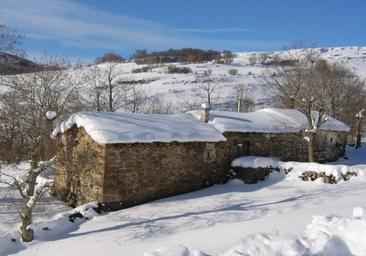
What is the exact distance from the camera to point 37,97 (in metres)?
24.3

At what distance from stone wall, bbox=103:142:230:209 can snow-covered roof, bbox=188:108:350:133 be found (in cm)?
137

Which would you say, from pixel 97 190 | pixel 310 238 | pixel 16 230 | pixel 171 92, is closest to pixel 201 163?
pixel 97 190

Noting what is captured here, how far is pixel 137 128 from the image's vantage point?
16.8 m

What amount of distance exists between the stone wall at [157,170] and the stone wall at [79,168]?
50 centimetres

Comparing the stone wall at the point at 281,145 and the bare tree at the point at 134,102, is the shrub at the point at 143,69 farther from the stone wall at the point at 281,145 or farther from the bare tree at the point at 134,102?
the stone wall at the point at 281,145

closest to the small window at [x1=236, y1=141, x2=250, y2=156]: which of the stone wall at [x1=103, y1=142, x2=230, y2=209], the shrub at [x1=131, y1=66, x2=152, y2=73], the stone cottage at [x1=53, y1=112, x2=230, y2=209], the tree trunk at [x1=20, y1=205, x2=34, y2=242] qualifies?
the stone cottage at [x1=53, y1=112, x2=230, y2=209]

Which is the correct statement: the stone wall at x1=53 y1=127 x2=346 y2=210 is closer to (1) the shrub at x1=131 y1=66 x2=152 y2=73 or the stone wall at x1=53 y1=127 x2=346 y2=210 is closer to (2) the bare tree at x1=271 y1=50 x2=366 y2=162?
(2) the bare tree at x1=271 y1=50 x2=366 y2=162

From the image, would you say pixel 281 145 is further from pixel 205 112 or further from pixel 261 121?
pixel 205 112

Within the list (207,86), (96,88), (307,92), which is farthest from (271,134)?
(207,86)

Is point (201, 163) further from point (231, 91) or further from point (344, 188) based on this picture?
point (231, 91)

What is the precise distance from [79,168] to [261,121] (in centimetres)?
956

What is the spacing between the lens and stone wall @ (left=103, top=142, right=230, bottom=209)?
15.8 metres

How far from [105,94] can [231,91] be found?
55.6 ft

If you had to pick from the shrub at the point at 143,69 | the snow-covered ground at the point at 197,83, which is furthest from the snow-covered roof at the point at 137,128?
the shrub at the point at 143,69
